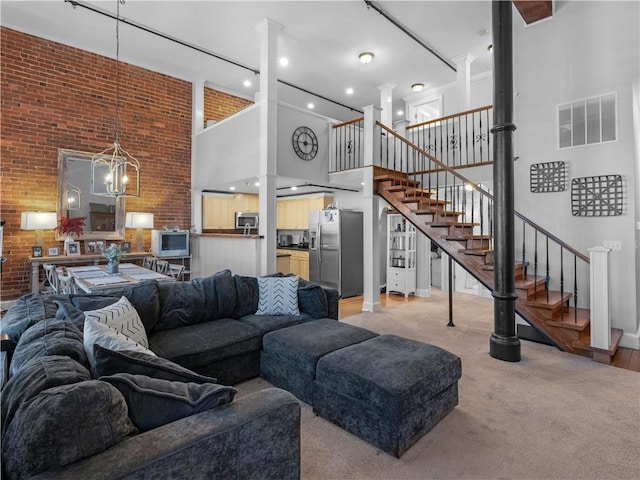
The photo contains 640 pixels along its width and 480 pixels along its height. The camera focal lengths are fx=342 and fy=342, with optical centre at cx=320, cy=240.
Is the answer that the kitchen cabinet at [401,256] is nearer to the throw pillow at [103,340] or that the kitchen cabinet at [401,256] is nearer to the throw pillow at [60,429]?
the throw pillow at [103,340]

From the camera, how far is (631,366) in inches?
131

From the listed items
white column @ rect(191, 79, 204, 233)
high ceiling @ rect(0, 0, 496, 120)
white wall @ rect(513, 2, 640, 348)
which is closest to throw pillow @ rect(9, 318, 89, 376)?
high ceiling @ rect(0, 0, 496, 120)

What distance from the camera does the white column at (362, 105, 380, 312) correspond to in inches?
215

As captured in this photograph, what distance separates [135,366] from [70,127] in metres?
5.71

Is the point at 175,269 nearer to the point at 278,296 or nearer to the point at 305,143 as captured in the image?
the point at 278,296

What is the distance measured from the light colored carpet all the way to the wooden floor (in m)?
0.22

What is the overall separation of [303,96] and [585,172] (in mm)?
5785

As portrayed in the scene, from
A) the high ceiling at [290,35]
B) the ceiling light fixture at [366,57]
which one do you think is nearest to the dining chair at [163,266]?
the high ceiling at [290,35]

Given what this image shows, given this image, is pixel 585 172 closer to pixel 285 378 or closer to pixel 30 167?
pixel 285 378

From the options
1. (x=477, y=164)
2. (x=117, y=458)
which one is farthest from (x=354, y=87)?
(x=117, y=458)

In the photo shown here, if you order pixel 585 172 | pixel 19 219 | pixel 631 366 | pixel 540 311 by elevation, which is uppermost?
pixel 585 172

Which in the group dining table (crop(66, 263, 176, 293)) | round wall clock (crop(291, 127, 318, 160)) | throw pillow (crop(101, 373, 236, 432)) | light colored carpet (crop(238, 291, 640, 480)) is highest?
round wall clock (crop(291, 127, 318, 160))

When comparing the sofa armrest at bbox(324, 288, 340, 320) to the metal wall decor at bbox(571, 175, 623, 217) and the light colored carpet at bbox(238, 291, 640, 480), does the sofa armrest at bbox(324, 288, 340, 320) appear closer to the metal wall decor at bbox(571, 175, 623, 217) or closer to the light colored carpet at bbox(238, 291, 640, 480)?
the light colored carpet at bbox(238, 291, 640, 480)

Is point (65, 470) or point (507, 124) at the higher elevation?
point (507, 124)
